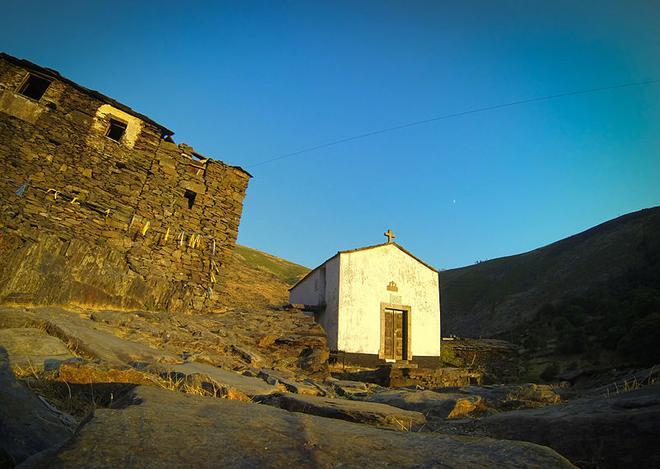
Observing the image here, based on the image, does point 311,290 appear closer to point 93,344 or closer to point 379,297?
point 379,297

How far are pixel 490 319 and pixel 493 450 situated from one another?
32.3 metres

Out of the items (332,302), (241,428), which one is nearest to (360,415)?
(241,428)

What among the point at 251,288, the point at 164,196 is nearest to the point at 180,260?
the point at 164,196

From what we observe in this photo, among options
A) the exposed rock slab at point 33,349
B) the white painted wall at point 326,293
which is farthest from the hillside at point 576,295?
the exposed rock slab at point 33,349

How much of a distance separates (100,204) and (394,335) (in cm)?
1308

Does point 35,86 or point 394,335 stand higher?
point 35,86

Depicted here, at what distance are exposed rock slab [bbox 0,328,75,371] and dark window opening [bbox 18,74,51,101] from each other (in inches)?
430

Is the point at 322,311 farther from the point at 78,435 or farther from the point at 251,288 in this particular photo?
the point at 78,435

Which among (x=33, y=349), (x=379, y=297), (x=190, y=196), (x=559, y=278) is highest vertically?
(x=559, y=278)

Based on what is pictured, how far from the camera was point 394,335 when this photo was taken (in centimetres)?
1711

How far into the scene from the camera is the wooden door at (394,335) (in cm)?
1672

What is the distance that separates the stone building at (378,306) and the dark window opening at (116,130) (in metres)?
9.90

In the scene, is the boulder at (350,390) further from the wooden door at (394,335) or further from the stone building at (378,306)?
the wooden door at (394,335)

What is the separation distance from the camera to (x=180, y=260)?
1270cm
